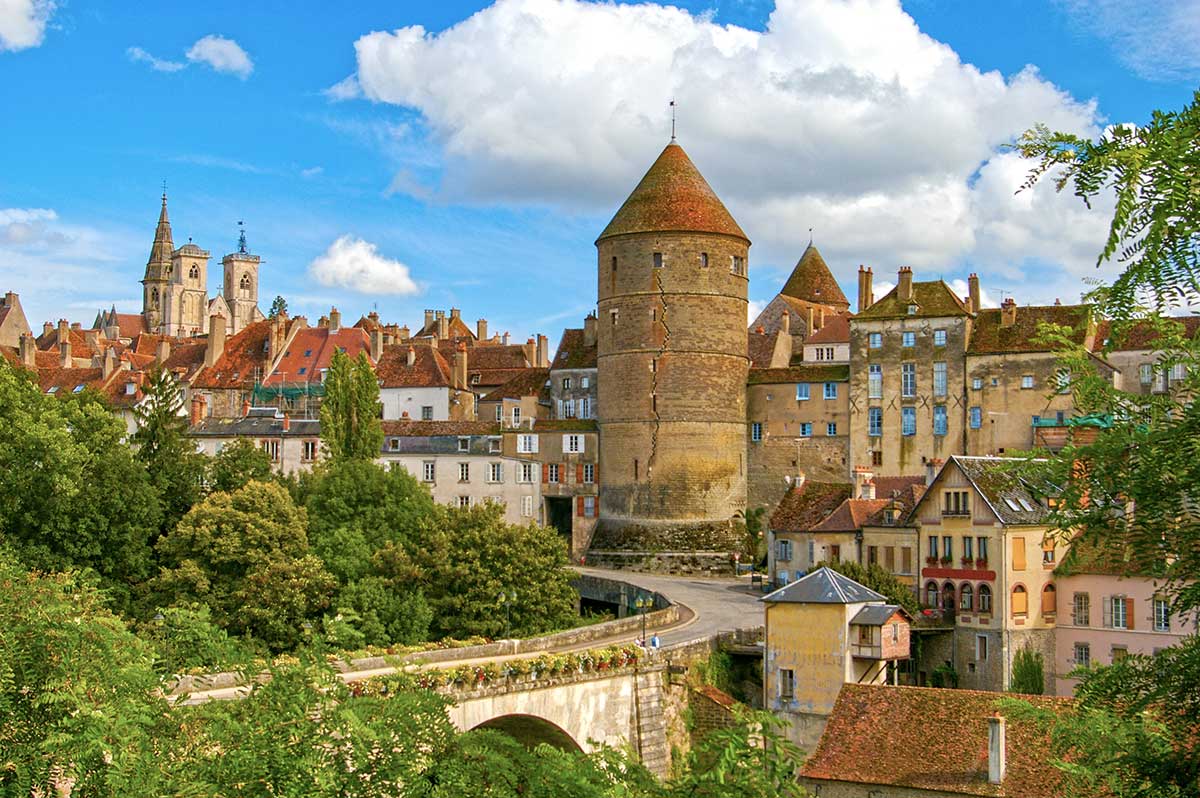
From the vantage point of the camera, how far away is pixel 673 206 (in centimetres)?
5384

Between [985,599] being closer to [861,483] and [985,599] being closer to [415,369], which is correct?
[861,483]

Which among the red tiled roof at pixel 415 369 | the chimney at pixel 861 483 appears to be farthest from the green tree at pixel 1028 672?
the red tiled roof at pixel 415 369

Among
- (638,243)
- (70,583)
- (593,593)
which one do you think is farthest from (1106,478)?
(638,243)

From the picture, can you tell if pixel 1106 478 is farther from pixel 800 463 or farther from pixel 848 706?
pixel 800 463

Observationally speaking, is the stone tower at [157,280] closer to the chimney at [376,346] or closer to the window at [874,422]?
the chimney at [376,346]

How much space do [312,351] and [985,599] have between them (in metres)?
41.4

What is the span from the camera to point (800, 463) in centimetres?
5478

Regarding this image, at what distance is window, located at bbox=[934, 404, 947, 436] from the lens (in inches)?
2042

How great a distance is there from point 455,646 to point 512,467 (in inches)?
947

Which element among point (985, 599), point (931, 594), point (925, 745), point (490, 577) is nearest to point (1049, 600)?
point (985, 599)

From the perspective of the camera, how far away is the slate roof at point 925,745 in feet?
83.5

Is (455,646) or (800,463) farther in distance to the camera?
(800,463)

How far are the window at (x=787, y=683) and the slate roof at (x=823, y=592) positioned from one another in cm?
165

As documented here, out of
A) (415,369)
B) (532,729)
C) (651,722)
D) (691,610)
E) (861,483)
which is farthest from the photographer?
(415,369)
